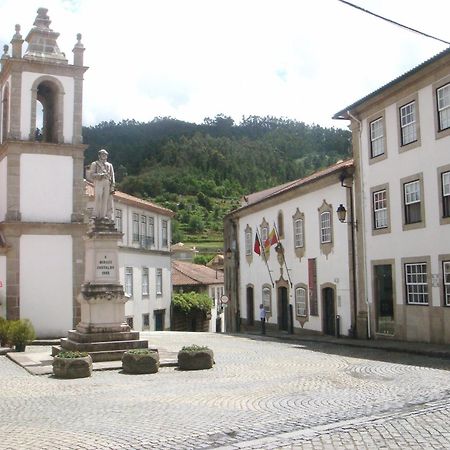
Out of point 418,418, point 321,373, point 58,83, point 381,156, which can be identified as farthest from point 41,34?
point 418,418

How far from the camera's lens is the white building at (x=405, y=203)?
58.9ft

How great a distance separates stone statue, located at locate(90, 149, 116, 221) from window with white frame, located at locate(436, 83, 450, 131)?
9728 mm

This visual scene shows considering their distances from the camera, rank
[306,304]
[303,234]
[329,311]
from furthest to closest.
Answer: [303,234] → [306,304] → [329,311]

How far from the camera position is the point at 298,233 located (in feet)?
90.0

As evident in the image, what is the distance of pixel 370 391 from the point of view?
10391 mm

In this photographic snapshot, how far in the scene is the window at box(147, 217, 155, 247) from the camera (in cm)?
3906

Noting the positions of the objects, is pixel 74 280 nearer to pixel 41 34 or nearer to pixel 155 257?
pixel 41 34

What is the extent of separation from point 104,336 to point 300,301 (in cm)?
1347

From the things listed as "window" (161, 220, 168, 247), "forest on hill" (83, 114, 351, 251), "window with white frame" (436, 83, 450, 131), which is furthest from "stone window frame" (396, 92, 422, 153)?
"forest on hill" (83, 114, 351, 251)

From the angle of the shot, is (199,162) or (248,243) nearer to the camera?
(248,243)

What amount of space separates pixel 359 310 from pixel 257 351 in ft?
18.8

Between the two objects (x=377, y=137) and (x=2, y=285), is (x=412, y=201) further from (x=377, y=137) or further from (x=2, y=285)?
(x=2, y=285)

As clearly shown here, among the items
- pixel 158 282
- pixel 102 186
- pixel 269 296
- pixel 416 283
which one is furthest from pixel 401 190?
pixel 158 282

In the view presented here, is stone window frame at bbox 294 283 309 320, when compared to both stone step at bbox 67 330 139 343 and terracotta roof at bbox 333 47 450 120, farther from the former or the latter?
stone step at bbox 67 330 139 343
